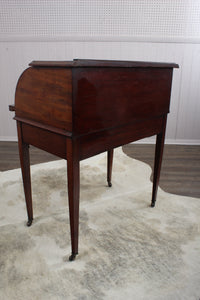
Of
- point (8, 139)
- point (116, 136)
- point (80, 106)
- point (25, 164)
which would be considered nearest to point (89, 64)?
point (80, 106)

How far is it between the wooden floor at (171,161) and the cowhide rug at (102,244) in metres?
0.20

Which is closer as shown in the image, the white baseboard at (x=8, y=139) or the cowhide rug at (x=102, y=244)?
the cowhide rug at (x=102, y=244)

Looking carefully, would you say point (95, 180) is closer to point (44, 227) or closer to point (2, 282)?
point (44, 227)

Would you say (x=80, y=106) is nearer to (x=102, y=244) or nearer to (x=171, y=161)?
(x=102, y=244)

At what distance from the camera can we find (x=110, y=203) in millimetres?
1907

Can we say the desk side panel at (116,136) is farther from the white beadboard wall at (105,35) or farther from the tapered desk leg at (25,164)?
the white beadboard wall at (105,35)

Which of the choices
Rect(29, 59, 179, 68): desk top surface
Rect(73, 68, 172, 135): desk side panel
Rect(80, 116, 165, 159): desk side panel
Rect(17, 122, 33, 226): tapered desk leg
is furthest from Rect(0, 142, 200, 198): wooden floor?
Rect(29, 59, 179, 68): desk top surface

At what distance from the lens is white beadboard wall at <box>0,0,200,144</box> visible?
2.93m

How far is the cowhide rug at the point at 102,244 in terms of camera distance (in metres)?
1.19

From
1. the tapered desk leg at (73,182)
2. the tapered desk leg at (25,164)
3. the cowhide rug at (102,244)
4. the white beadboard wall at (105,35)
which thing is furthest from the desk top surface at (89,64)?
the white beadboard wall at (105,35)

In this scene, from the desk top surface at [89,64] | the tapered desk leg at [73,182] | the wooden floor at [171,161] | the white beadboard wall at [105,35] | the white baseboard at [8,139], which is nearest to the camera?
the desk top surface at [89,64]

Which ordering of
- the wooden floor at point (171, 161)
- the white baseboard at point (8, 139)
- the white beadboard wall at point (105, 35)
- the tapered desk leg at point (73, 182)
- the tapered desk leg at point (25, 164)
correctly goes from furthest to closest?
1. the white baseboard at point (8, 139)
2. the white beadboard wall at point (105, 35)
3. the wooden floor at point (171, 161)
4. the tapered desk leg at point (25, 164)
5. the tapered desk leg at point (73, 182)

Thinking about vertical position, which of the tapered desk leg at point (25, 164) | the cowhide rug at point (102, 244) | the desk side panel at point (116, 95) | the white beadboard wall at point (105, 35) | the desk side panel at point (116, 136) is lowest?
the cowhide rug at point (102, 244)

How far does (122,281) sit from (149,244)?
1.06ft
